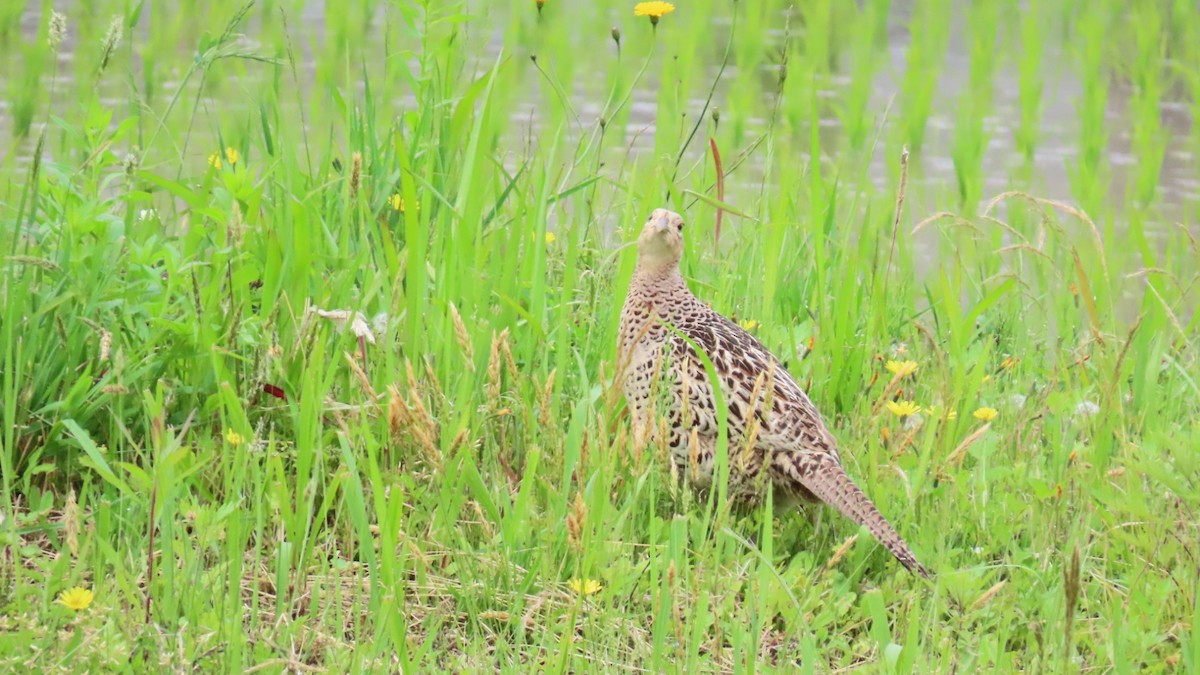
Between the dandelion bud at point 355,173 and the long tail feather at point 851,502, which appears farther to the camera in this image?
the dandelion bud at point 355,173

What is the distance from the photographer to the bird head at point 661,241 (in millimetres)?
3811

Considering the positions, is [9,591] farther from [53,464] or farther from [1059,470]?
[1059,470]

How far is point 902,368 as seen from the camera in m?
3.79

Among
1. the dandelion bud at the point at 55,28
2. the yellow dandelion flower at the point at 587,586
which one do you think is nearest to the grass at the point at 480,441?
the yellow dandelion flower at the point at 587,586

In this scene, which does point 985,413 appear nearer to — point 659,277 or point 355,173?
point 659,277

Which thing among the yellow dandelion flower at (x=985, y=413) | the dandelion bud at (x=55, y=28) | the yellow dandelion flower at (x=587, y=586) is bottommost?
the yellow dandelion flower at (x=587, y=586)

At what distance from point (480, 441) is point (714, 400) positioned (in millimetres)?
562

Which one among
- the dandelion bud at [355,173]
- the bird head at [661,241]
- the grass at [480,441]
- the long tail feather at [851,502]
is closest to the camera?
the grass at [480,441]

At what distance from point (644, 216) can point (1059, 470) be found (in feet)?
4.33

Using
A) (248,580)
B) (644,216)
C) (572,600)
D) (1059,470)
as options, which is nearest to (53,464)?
(248,580)

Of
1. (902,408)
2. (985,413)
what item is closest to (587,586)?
(902,408)

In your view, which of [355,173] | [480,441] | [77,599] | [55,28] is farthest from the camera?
[355,173]

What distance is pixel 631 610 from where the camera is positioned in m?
3.05

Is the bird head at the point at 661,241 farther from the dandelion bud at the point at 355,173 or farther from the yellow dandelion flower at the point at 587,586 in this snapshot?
the yellow dandelion flower at the point at 587,586
